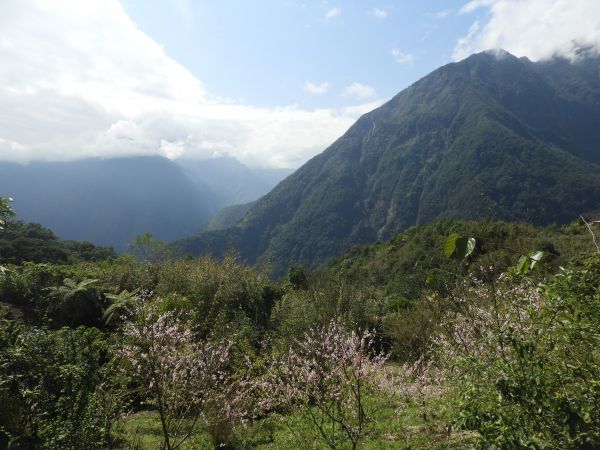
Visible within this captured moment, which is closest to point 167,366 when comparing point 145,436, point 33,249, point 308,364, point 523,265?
point 308,364

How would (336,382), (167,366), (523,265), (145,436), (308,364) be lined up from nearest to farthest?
(523,265) < (308,364) < (167,366) < (336,382) < (145,436)

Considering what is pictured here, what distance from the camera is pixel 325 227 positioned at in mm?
174375

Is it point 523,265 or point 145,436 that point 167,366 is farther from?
point 523,265

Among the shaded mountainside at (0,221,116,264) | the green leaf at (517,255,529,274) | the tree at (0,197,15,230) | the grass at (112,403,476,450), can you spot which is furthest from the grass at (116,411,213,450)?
the shaded mountainside at (0,221,116,264)

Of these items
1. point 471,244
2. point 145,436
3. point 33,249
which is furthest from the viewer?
point 33,249

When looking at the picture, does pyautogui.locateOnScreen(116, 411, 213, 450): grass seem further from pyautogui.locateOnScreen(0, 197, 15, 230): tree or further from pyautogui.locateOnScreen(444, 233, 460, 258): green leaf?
pyautogui.locateOnScreen(444, 233, 460, 258): green leaf

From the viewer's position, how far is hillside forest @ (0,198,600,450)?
2766mm

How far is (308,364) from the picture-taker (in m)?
6.53

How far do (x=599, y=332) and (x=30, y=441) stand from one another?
7375mm

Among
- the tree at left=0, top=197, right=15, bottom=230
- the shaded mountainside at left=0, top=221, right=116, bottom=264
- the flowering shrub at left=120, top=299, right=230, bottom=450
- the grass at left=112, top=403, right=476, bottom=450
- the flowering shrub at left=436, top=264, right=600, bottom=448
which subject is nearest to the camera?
the flowering shrub at left=436, top=264, right=600, bottom=448

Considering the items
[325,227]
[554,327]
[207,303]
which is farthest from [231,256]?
[325,227]

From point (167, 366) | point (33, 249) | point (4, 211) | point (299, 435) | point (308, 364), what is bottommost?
point (299, 435)

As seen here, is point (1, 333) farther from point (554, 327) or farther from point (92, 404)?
point (554, 327)

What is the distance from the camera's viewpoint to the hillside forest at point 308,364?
2766 millimetres
